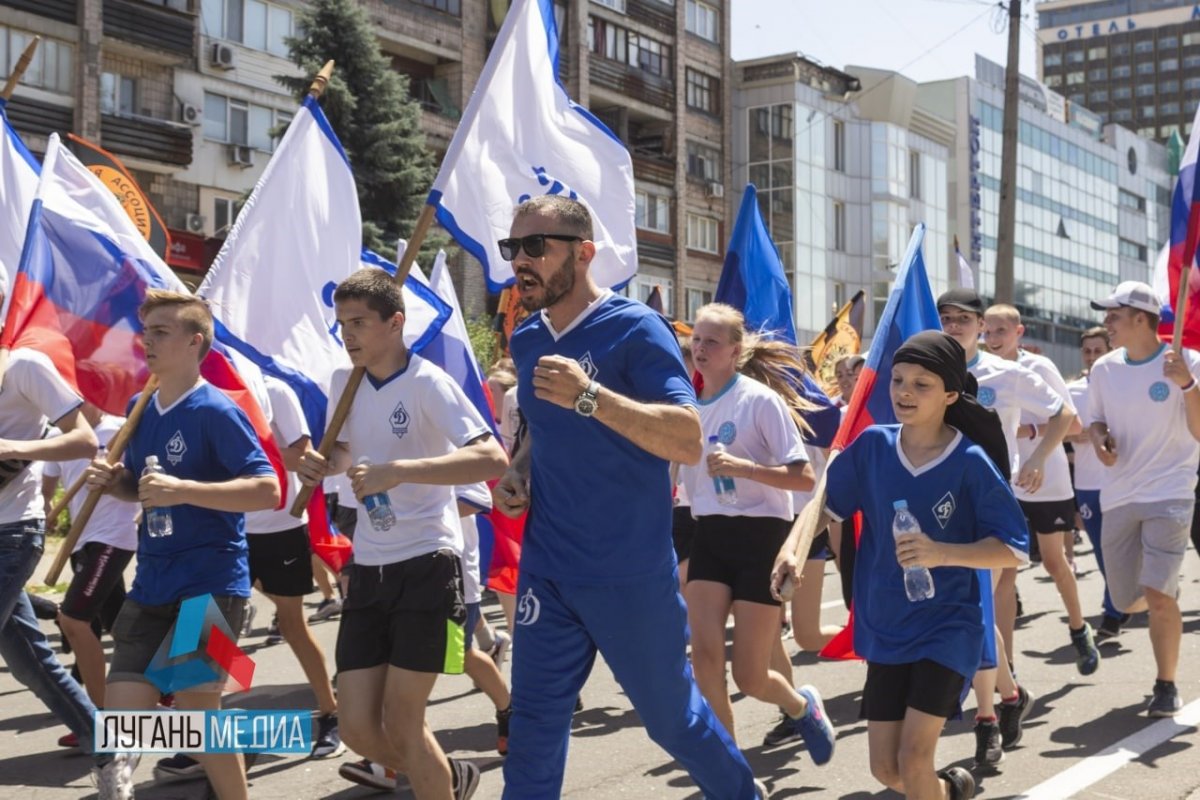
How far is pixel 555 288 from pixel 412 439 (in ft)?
3.96

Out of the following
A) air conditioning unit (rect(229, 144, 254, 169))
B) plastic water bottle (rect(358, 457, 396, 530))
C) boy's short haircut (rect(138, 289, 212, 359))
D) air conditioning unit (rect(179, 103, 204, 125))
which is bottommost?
plastic water bottle (rect(358, 457, 396, 530))

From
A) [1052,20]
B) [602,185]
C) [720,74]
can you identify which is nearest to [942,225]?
[720,74]

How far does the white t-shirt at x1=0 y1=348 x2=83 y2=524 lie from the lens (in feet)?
18.9

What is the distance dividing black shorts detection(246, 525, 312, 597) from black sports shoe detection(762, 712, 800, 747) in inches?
92.6

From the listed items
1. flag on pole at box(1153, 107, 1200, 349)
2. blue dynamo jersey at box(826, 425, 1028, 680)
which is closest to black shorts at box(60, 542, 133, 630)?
blue dynamo jersey at box(826, 425, 1028, 680)

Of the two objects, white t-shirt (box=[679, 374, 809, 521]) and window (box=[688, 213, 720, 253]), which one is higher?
window (box=[688, 213, 720, 253])

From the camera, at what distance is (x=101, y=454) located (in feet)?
29.0

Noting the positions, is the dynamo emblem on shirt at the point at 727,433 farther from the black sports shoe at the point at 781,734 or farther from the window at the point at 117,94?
the window at the point at 117,94

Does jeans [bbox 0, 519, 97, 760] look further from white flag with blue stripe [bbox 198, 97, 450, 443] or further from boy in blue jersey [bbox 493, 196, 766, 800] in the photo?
boy in blue jersey [bbox 493, 196, 766, 800]

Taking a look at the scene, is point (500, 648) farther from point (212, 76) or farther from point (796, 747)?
point (212, 76)

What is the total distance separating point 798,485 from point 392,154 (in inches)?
915

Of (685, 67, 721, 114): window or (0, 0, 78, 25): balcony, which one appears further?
(685, 67, 721, 114): window

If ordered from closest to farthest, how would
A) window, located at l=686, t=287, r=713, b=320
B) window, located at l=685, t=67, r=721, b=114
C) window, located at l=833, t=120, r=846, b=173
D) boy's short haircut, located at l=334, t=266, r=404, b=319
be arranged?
boy's short haircut, located at l=334, t=266, r=404, b=319
window, located at l=686, t=287, r=713, b=320
window, located at l=685, t=67, r=721, b=114
window, located at l=833, t=120, r=846, b=173

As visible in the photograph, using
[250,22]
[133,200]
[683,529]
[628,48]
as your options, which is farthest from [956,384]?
[628,48]
